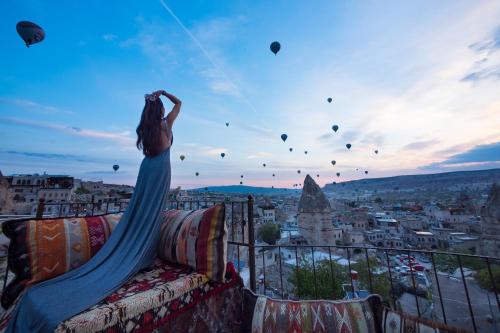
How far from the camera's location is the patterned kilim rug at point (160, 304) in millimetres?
1007

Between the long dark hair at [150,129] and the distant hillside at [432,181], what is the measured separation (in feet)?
152

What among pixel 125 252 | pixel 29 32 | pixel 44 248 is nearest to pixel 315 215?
pixel 125 252

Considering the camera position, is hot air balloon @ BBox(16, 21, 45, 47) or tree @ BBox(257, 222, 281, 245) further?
tree @ BBox(257, 222, 281, 245)

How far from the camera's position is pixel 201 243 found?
157 centimetres

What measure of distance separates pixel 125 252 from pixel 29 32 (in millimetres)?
6560

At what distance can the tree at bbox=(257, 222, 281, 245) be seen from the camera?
86.7 ft

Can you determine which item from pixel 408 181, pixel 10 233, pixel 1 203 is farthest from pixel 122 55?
pixel 408 181

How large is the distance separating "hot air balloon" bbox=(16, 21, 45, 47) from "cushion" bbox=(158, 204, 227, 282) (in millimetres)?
6532

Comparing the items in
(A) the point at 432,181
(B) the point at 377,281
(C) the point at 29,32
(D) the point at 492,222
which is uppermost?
(C) the point at 29,32

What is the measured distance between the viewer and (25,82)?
250 inches

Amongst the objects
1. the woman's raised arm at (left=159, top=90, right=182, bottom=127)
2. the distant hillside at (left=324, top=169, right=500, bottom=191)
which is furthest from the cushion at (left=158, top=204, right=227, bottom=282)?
the distant hillside at (left=324, top=169, right=500, bottom=191)

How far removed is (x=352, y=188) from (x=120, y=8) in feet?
280

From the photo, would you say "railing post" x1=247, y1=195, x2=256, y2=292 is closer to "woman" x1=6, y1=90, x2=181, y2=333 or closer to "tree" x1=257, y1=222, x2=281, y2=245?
"woman" x1=6, y1=90, x2=181, y2=333

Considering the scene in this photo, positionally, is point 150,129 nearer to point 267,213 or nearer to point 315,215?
point 315,215
